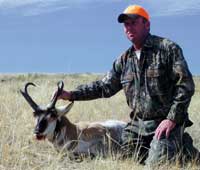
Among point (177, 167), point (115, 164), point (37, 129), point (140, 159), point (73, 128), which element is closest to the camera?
point (115, 164)

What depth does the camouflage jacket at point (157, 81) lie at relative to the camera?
7.21m

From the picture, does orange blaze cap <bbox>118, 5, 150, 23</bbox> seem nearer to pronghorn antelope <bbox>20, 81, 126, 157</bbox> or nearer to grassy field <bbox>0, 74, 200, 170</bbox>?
pronghorn antelope <bbox>20, 81, 126, 157</bbox>

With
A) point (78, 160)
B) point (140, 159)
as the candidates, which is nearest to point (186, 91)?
point (140, 159)

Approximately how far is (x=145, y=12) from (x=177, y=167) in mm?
2087

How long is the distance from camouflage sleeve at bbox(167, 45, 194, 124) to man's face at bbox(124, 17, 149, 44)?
1.95 ft

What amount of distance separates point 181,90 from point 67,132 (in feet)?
6.98

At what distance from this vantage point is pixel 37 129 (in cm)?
806

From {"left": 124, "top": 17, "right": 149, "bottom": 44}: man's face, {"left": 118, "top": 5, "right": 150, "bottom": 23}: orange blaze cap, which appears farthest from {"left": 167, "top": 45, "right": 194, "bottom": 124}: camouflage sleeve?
{"left": 118, "top": 5, "right": 150, "bottom": 23}: orange blaze cap

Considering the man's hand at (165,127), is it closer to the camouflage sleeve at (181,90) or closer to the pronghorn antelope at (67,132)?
the camouflage sleeve at (181,90)

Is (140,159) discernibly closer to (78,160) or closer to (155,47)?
(78,160)

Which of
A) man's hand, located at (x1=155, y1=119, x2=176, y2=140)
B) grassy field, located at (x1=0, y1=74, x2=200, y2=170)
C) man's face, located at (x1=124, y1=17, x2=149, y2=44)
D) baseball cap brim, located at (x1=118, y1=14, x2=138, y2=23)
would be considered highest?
baseball cap brim, located at (x1=118, y1=14, x2=138, y2=23)

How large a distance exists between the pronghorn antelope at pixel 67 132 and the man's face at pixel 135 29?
1236mm

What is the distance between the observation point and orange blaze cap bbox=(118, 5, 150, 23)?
7.55 meters

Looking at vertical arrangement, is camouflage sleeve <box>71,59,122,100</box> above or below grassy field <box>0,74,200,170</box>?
above
